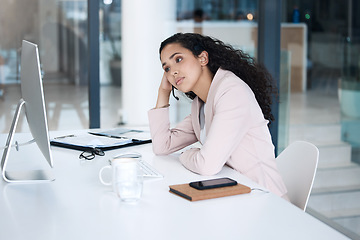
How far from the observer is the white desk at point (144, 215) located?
3.87ft

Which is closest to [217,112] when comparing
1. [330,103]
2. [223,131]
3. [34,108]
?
[223,131]

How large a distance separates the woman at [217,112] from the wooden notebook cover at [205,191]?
230mm

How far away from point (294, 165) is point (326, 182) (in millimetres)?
1818

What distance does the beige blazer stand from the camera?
5.78 ft

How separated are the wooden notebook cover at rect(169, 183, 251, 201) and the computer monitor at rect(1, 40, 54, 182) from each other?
397 mm

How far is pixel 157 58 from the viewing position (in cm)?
419

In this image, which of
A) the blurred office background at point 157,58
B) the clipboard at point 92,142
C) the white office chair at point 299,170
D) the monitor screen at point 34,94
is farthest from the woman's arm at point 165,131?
the blurred office background at point 157,58

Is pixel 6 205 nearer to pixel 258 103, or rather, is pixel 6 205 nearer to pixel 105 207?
pixel 105 207

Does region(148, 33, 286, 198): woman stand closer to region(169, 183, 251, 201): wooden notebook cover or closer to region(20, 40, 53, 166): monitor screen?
region(169, 183, 251, 201): wooden notebook cover

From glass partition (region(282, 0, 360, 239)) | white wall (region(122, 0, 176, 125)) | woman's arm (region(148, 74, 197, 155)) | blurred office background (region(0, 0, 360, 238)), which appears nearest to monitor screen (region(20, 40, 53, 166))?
woman's arm (region(148, 74, 197, 155))

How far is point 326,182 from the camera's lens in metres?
3.72

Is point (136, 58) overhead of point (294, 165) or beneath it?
overhead

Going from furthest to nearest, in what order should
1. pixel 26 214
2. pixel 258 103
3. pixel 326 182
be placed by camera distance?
pixel 326 182
pixel 258 103
pixel 26 214

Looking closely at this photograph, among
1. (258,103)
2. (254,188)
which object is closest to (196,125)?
(258,103)
